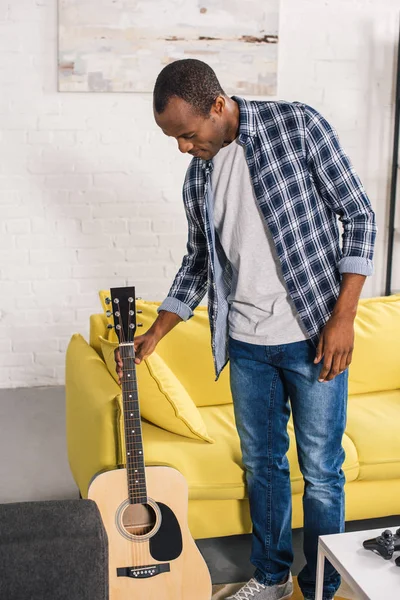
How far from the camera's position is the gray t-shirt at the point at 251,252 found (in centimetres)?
175

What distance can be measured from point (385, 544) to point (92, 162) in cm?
265

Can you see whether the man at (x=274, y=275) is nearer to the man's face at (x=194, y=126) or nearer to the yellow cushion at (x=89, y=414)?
the man's face at (x=194, y=126)

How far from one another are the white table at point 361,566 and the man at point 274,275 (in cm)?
23

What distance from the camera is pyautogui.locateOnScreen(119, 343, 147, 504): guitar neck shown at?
6.10 ft

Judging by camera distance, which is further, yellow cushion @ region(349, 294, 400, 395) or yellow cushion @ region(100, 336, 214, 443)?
yellow cushion @ region(349, 294, 400, 395)

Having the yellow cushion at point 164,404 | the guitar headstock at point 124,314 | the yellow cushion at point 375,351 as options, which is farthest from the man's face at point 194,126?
the yellow cushion at point 375,351

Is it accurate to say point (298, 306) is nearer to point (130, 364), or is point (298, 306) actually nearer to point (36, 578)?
point (130, 364)

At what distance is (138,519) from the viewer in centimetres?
189

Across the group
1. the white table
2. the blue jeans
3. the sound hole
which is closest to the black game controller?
the white table

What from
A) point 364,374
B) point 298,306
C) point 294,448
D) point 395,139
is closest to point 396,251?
point 395,139

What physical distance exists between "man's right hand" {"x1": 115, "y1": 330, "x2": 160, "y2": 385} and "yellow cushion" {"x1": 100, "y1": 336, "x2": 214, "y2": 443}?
0.50ft

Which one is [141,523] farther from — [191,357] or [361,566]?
[191,357]

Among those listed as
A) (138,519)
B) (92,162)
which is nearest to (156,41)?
(92,162)

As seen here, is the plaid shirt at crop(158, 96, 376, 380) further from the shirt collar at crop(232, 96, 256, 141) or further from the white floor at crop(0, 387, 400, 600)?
the white floor at crop(0, 387, 400, 600)
